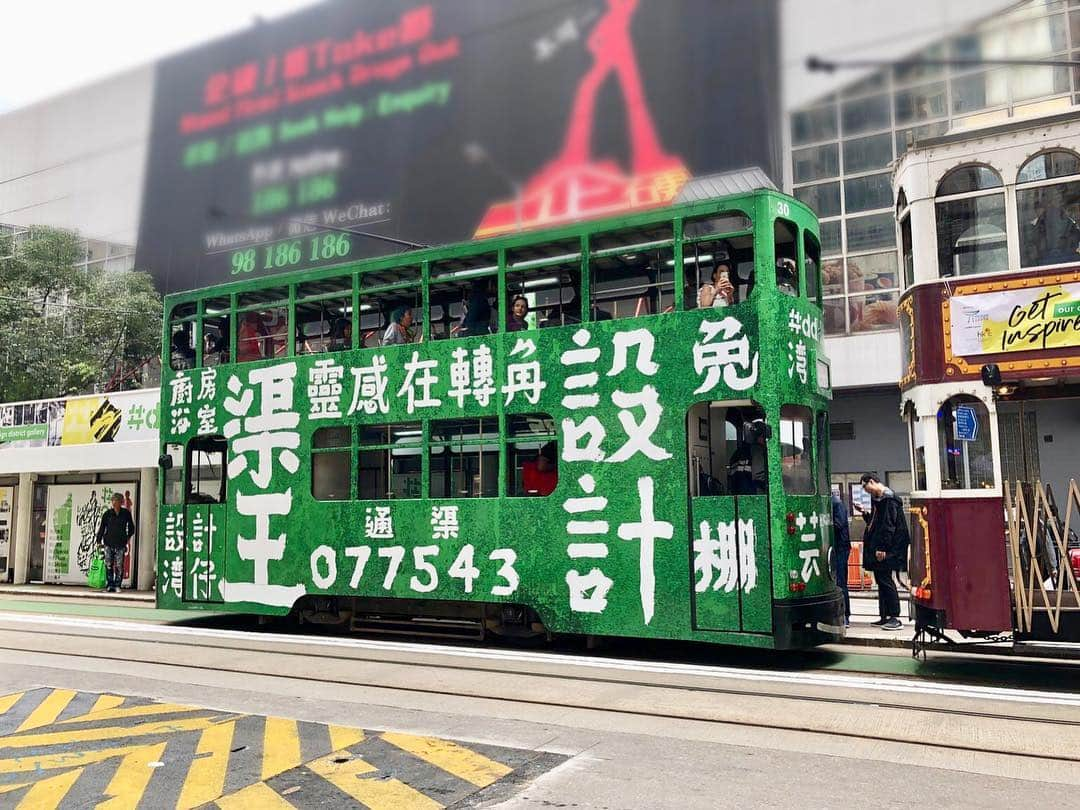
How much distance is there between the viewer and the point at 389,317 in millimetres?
11266

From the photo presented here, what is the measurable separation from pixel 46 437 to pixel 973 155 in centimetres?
1808

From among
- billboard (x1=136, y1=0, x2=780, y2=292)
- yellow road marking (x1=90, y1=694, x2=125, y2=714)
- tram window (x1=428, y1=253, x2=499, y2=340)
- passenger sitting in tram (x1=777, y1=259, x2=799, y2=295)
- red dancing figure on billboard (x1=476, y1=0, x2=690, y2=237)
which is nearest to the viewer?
yellow road marking (x1=90, y1=694, x2=125, y2=714)

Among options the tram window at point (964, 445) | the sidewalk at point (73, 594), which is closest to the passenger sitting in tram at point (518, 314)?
the tram window at point (964, 445)

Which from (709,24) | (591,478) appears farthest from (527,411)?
(709,24)

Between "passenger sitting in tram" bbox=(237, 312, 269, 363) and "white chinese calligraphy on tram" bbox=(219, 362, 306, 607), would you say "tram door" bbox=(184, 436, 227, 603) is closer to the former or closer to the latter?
"white chinese calligraphy on tram" bbox=(219, 362, 306, 607)

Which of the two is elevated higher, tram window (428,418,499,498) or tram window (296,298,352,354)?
tram window (296,298,352,354)

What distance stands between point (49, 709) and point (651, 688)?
15.8 ft

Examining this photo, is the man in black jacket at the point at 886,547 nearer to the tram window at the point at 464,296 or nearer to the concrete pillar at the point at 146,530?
the tram window at the point at 464,296

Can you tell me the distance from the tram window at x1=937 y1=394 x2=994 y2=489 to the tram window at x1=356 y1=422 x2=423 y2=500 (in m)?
5.38

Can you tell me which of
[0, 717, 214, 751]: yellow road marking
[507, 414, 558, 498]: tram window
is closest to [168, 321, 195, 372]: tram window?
[507, 414, 558, 498]: tram window

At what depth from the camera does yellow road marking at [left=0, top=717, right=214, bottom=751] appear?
20.7 feet

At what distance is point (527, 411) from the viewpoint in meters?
9.83

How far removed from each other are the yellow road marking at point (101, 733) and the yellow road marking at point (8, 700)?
43.5 inches

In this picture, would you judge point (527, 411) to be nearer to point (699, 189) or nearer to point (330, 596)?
point (330, 596)
